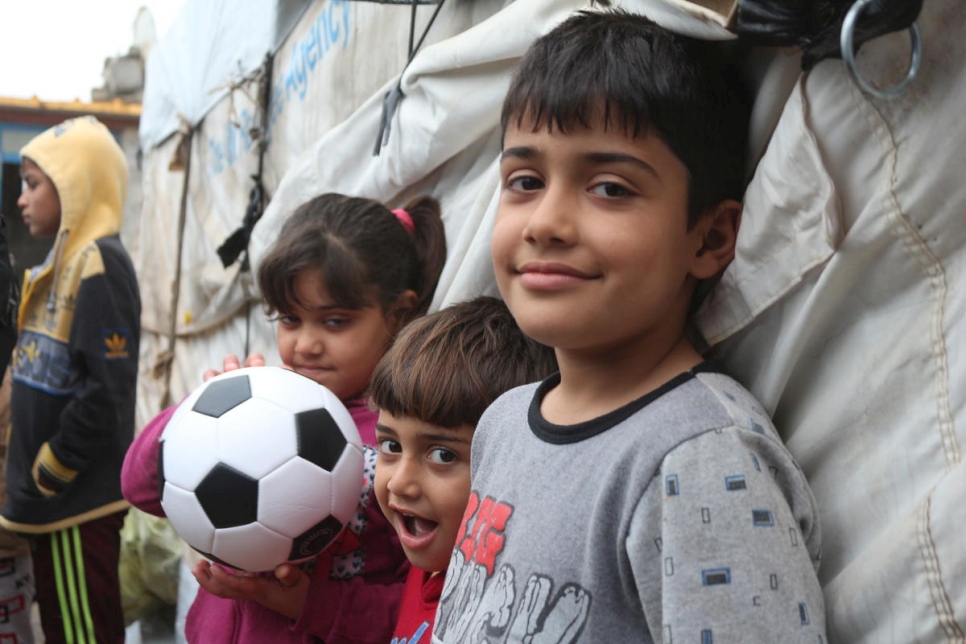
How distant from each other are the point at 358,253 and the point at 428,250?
18 cm

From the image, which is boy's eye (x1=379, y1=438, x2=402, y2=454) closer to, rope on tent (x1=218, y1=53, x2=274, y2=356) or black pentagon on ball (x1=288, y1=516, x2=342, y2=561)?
black pentagon on ball (x1=288, y1=516, x2=342, y2=561)

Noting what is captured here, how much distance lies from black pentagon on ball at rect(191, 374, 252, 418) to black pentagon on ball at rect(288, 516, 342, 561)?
0.81ft

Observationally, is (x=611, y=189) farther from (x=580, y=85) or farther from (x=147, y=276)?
(x=147, y=276)

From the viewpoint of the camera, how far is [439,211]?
75.5 inches

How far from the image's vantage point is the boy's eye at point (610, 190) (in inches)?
38.4

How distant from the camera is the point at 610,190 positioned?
0.98 meters

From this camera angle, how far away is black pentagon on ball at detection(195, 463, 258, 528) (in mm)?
1427

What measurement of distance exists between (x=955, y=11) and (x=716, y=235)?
1.17 feet

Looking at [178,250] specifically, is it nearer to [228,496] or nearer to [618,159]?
[228,496]

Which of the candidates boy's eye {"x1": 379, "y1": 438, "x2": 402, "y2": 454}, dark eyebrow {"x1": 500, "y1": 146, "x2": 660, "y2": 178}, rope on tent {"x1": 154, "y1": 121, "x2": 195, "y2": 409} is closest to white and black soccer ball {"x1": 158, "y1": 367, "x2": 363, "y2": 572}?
boy's eye {"x1": 379, "y1": 438, "x2": 402, "y2": 454}

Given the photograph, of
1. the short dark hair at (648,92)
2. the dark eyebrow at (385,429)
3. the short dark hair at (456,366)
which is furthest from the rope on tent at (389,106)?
the short dark hair at (648,92)

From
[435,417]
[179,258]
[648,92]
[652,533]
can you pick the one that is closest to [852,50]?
[648,92]

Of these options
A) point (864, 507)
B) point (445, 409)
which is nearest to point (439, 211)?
point (445, 409)

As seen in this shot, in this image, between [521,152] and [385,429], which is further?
[385,429]
